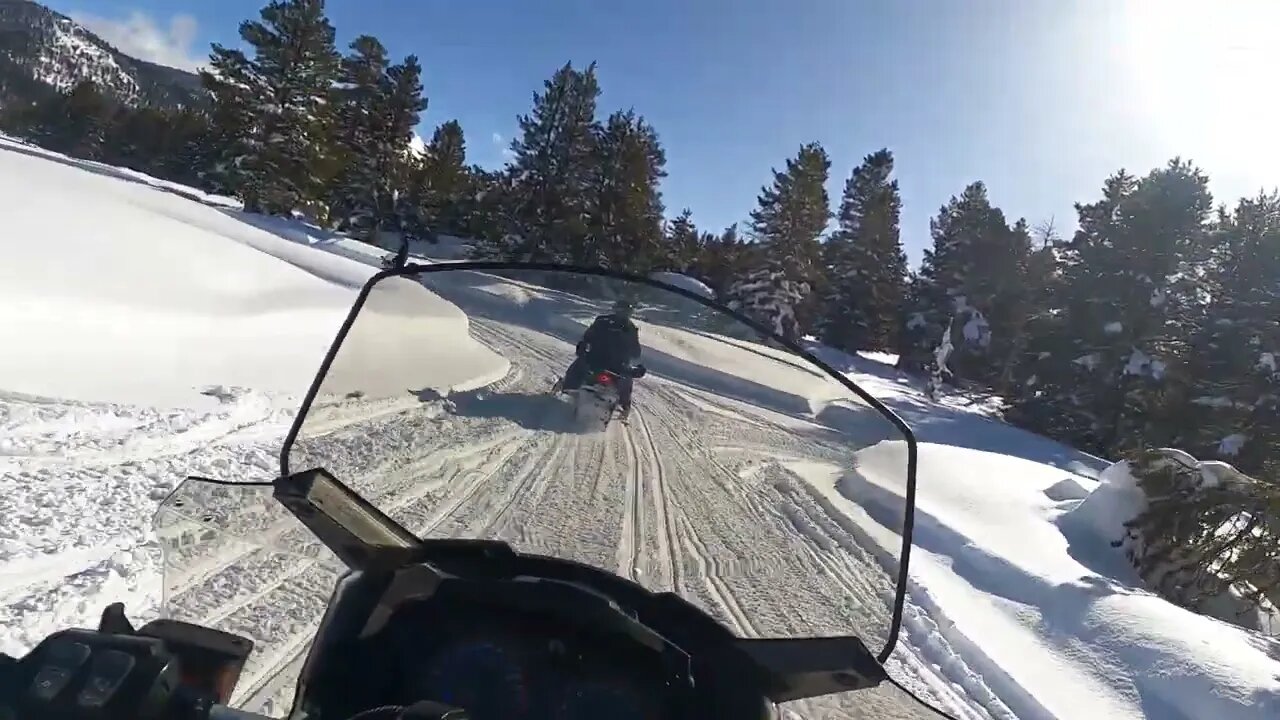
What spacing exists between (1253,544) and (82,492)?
33.2 ft

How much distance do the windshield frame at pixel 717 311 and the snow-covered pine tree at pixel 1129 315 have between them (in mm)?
27484

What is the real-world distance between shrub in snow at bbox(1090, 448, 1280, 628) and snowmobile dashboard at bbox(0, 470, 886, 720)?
27.8 feet

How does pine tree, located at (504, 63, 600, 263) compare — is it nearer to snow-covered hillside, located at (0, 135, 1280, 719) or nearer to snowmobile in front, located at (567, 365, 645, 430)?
snow-covered hillside, located at (0, 135, 1280, 719)

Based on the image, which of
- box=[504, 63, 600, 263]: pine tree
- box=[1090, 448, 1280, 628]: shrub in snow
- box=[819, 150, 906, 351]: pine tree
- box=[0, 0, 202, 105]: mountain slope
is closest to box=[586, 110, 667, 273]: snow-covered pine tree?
box=[504, 63, 600, 263]: pine tree

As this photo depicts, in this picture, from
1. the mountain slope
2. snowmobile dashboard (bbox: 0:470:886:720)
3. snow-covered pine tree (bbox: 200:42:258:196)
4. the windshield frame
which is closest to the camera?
snowmobile dashboard (bbox: 0:470:886:720)

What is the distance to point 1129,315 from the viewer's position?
85.7 ft

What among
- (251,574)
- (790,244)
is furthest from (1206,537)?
(790,244)

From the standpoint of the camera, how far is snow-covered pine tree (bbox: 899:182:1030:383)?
36.5 m

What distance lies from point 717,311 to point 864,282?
120 feet

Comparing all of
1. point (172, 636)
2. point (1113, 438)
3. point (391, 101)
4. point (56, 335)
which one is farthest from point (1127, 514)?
point (391, 101)

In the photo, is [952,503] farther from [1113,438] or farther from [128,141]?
[128,141]

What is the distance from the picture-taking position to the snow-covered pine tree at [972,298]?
36.5m

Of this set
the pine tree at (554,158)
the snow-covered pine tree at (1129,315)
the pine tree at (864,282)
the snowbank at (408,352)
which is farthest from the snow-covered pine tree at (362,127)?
the snowbank at (408,352)

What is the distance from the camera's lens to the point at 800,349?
1673mm
